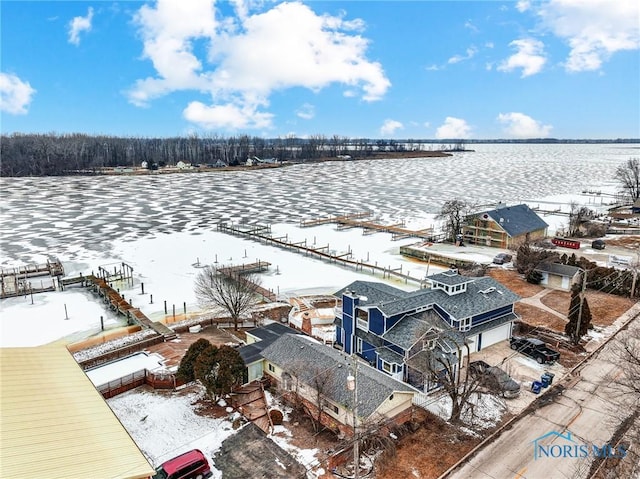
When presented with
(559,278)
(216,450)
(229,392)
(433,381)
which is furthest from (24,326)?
(559,278)

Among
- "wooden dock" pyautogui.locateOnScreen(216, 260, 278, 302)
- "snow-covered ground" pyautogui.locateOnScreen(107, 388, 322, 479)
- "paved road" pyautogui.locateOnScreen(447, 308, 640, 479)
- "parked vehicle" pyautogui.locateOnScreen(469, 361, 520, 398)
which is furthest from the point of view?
"wooden dock" pyautogui.locateOnScreen(216, 260, 278, 302)

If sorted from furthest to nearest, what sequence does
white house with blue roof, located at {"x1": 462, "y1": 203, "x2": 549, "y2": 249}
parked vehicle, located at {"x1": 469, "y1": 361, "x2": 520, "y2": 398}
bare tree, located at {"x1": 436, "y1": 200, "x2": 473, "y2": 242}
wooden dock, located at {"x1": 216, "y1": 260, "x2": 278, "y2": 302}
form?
bare tree, located at {"x1": 436, "y1": 200, "x2": 473, "y2": 242} < white house with blue roof, located at {"x1": 462, "y1": 203, "x2": 549, "y2": 249} < wooden dock, located at {"x1": 216, "y1": 260, "x2": 278, "y2": 302} < parked vehicle, located at {"x1": 469, "y1": 361, "x2": 520, "y2": 398}

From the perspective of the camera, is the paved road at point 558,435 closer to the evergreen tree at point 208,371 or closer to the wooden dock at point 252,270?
the evergreen tree at point 208,371

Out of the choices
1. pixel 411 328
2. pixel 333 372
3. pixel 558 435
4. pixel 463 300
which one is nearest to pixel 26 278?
pixel 333 372

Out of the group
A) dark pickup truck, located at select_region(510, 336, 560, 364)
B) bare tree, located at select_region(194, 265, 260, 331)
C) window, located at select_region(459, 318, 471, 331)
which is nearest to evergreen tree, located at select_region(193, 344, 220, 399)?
bare tree, located at select_region(194, 265, 260, 331)

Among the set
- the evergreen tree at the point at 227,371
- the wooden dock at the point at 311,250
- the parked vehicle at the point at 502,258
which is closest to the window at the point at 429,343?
the evergreen tree at the point at 227,371

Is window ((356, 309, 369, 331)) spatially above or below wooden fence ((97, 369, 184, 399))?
above

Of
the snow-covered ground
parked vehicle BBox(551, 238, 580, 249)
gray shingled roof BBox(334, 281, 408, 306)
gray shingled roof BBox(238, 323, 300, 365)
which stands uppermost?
gray shingled roof BBox(334, 281, 408, 306)

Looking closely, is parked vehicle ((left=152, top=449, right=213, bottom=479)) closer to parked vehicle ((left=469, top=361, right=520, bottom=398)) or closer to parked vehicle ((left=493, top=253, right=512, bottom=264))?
parked vehicle ((left=469, top=361, right=520, bottom=398))
